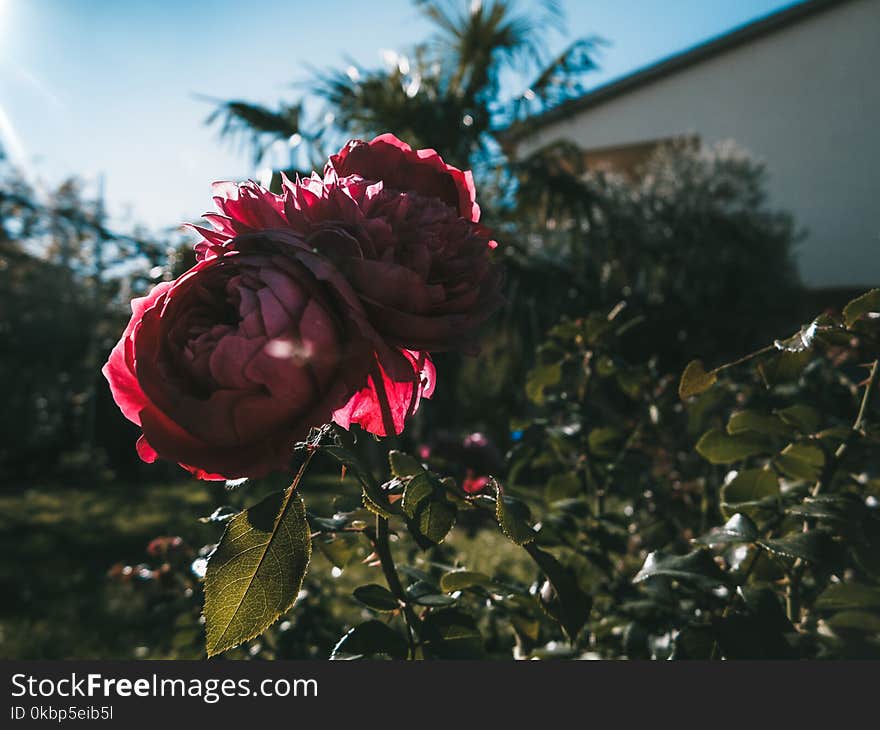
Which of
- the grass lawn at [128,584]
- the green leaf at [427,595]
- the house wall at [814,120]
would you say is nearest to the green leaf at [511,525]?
the green leaf at [427,595]

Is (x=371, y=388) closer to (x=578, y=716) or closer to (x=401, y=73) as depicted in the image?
(x=578, y=716)

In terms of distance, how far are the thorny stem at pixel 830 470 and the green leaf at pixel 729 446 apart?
75 mm

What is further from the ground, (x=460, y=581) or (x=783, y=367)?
(x=783, y=367)

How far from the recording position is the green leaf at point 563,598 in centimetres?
44

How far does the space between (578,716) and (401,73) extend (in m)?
5.18

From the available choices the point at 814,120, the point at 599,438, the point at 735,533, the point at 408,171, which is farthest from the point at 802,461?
the point at 814,120

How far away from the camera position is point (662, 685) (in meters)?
0.44

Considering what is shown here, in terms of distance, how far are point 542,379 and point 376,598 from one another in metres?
0.43

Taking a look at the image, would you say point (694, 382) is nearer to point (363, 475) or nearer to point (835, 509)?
point (835, 509)

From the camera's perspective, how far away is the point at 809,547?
20.3 inches

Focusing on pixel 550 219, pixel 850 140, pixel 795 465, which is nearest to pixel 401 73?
pixel 550 219

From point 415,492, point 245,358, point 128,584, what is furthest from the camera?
point 128,584

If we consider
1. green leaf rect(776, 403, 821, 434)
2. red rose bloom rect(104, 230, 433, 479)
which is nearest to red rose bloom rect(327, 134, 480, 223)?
red rose bloom rect(104, 230, 433, 479)

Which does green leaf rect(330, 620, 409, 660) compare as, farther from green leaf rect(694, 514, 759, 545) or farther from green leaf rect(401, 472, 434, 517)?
green leaf rect(694, 514, 759, 545)
